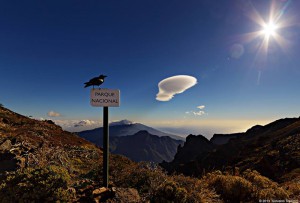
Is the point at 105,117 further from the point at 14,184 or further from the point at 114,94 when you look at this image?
the point at 14,184

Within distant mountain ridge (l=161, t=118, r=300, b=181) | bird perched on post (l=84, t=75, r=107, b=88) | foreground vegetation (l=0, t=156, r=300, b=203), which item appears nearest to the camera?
foreground vegetation (l=0, t=156, r=300, b=203)

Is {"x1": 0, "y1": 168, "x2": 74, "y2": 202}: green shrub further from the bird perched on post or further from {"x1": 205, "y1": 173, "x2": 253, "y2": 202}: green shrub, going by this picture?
{"x1": 205, "y1": 173, "x2": 253, "y2": 202}: green shrub

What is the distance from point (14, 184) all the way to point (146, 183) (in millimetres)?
3568

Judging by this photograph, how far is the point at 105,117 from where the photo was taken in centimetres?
551

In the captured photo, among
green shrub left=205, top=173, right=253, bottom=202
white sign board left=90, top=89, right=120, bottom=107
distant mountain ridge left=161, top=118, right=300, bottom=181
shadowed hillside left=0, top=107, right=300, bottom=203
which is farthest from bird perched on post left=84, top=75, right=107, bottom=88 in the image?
green shrub left=205, top=173, right=253, bottom=202

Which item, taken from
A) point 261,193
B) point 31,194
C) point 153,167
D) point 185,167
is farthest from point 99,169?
point 185,167

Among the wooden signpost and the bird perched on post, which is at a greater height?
the bird perched on post

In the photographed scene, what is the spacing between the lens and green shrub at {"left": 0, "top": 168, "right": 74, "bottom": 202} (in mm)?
Answer: 4098

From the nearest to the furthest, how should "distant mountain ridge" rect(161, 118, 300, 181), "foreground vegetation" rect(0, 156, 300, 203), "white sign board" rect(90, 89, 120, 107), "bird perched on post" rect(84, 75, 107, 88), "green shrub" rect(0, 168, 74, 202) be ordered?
1. "green shrub" rect(0, 168, 74, 202)
2. "foreground vegetation" rect(0, 156, 300, 203)
3. "white sign board" rect(90, 89, 120, 107)
4. "bird perched on post" rect(84, 75, 107, 88)
5. "distant mountain ridge" rect(161, 118, 300, 181)

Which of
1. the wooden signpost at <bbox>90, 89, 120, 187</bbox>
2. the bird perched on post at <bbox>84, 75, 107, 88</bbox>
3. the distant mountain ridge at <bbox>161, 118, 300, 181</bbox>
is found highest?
the bird perched on post at <bbox>84, 75, 107, 88</bbox>

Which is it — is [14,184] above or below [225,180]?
above

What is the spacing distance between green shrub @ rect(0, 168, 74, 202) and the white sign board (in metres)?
2.02

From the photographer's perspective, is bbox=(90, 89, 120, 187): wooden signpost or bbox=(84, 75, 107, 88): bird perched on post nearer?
bbox=(90, 89, 120, 187): wooden signpost

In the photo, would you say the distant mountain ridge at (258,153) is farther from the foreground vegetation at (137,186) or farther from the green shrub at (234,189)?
the foreground vegetation at (137,186)
